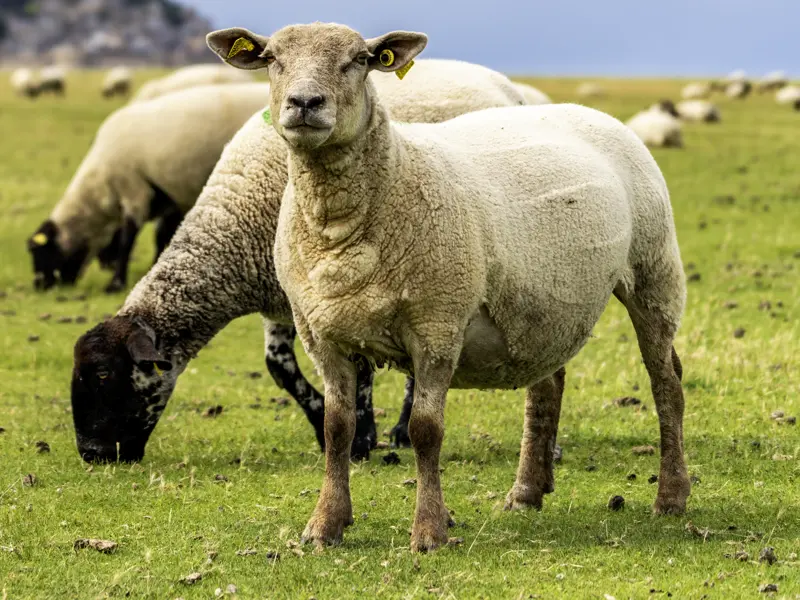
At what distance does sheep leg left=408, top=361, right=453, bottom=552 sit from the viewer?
601 centimetres

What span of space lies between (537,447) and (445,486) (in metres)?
0.79

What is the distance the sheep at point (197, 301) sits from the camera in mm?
8594

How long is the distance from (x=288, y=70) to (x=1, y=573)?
292cm

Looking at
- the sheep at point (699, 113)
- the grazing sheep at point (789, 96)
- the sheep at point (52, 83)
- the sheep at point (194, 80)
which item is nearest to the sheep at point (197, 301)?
the sheep at point (194, 80)

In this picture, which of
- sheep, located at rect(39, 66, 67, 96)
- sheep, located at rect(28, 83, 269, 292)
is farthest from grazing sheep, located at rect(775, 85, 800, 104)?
sheep, located at rect(28, 83, 269, 292)

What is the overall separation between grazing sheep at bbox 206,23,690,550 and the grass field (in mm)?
463

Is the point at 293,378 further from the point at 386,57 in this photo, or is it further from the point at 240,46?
the point at 386,57

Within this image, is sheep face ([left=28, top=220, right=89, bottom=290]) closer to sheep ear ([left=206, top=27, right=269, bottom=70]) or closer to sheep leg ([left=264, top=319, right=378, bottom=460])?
sheep leg ([left=264, top=319, right=378, bottom=460])

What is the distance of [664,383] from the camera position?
24.0ft

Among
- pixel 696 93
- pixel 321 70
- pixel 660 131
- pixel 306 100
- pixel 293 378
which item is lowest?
pixel 696 93

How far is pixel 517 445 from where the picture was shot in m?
9.00

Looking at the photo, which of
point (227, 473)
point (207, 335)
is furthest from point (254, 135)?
point (227, 473)

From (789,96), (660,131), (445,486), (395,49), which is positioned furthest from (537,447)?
(789,96)

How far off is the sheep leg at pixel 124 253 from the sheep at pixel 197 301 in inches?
332
